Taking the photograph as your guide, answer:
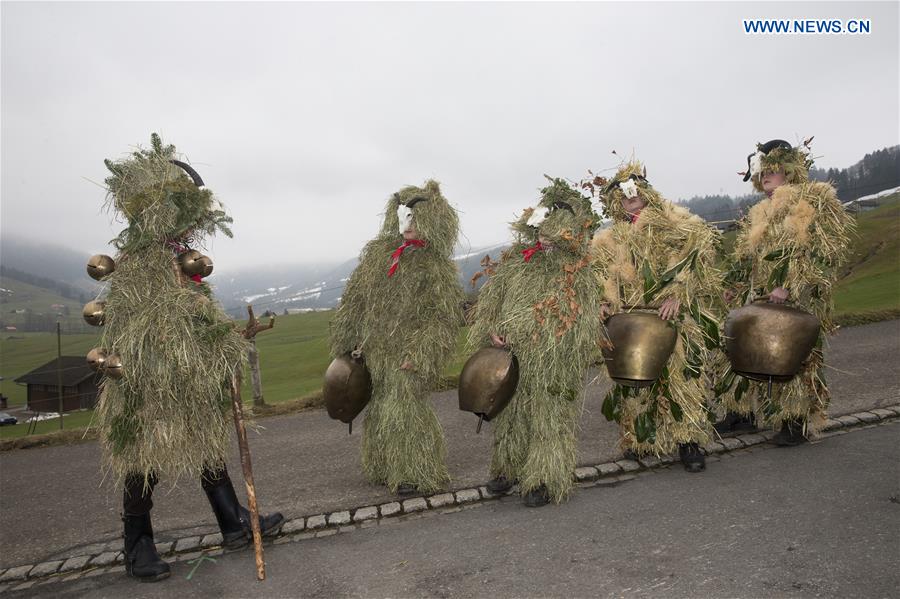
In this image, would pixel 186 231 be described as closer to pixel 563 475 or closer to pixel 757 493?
pixel 563 475

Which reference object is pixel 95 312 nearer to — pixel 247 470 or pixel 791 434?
pixel 247 470

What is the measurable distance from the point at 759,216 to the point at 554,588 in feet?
12.7

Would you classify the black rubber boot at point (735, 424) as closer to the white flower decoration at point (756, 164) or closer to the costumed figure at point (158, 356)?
the white flower decoration at point (756, 164)

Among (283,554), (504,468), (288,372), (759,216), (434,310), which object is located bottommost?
(288,372)

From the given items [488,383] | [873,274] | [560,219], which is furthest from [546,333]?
[873,274]

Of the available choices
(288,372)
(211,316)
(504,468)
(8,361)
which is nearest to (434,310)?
(504,468)

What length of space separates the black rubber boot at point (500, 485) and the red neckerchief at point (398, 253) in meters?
2.03

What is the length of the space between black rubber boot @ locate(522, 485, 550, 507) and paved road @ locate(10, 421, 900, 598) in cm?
7

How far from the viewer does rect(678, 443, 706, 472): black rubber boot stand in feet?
15.5

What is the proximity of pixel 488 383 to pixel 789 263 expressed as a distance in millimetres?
2948

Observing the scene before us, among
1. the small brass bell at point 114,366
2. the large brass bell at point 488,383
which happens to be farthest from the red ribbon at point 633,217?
the small brass bell at point 114,366

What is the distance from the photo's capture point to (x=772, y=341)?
3973 mm

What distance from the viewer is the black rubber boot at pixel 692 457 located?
471cm

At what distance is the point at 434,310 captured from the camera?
4.64 m
